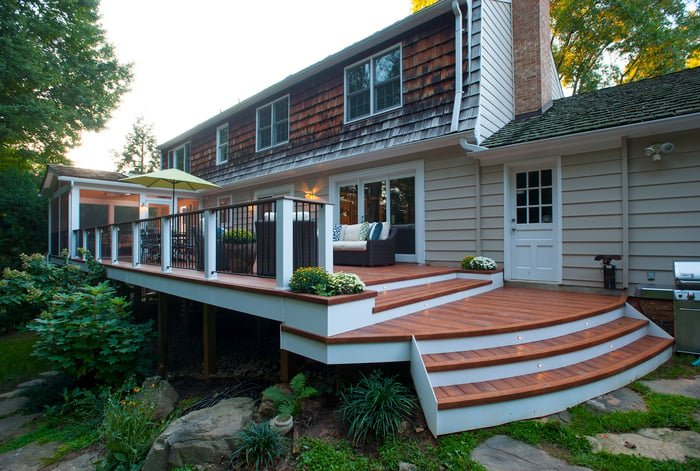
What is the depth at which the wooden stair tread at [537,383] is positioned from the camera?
2531 mm

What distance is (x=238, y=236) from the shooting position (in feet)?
15.0

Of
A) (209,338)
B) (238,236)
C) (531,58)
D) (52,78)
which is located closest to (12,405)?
(209,338)

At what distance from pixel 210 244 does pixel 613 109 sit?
6436 mm

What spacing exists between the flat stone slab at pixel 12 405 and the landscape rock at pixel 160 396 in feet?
7.95

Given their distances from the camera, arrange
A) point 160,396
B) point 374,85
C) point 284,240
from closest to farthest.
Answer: point 284,240, point 160,396, point 374,85

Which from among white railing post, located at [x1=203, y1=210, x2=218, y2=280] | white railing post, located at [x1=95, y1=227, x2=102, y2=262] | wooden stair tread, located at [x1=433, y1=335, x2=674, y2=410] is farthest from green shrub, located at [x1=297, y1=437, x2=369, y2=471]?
white railing post, located at [x1=95, y1=227, x2=102, y2=262]

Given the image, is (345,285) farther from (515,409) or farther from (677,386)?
(677,386)

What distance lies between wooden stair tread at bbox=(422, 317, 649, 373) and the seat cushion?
3.34 metres

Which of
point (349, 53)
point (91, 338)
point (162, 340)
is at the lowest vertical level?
point (162, 340)

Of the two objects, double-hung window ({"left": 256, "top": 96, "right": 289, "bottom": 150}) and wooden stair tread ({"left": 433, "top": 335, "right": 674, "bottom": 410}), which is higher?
double-hung window ({"left": 256, "top": 96, "right": 289, "bottom": 150})

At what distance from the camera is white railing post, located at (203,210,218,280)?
4.35m

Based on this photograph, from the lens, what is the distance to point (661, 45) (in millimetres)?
11883

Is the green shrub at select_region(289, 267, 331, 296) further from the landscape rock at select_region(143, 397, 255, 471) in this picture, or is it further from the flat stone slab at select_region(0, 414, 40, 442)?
the flat stone slab at select_region(0, 414, 40, 442)

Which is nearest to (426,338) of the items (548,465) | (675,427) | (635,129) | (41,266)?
(548,465)
